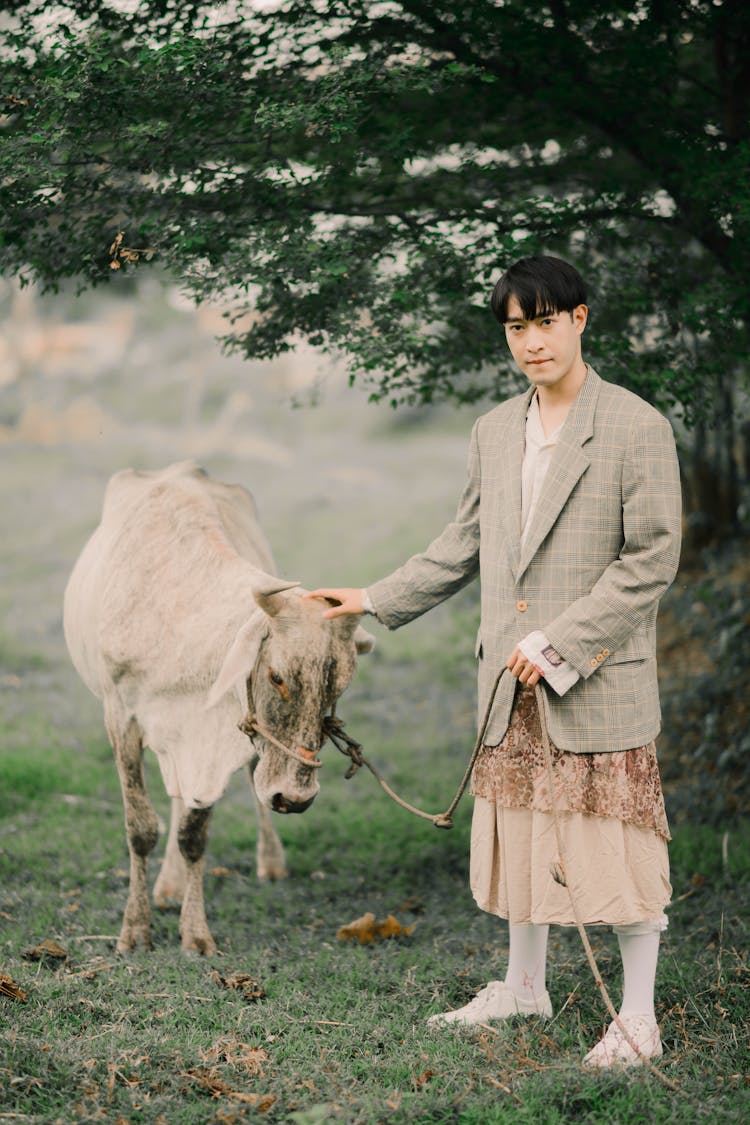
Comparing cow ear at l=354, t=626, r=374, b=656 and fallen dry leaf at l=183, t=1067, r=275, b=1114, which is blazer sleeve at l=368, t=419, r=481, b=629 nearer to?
cow ear at l=354, t=626, r=374, b=656

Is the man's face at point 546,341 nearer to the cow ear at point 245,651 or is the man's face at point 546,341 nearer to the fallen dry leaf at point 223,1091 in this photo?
the cow ear at point 245,651

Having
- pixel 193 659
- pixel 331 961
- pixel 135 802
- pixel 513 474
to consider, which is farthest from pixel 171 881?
pixel 513 474

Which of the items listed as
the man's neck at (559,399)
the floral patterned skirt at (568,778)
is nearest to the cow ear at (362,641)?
the floral patterned skirt at (568,778)

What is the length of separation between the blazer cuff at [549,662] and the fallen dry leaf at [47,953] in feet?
7.61

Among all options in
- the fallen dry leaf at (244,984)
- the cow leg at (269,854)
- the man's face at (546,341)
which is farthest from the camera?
the cow leg at (269,854)

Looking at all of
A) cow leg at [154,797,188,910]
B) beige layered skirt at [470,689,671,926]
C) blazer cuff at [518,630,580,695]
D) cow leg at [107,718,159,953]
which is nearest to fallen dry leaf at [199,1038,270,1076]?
beige layered skirt at [470,689,671,926]

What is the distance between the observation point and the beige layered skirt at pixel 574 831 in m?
3.74

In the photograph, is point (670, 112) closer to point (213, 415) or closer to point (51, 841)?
point (51, 841)

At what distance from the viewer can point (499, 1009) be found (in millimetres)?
4125

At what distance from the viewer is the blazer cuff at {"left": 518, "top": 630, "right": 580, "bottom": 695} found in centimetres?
365

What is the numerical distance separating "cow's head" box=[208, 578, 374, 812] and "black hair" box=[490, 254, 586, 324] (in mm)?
1230

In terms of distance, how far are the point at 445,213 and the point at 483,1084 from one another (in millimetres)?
3829

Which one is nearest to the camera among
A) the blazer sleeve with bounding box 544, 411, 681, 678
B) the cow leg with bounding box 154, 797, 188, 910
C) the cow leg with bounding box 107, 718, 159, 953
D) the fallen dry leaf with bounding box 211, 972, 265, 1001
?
the blazer sleeve with bounding box 544, 411, 681, 678

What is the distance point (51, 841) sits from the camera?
21.2ft
